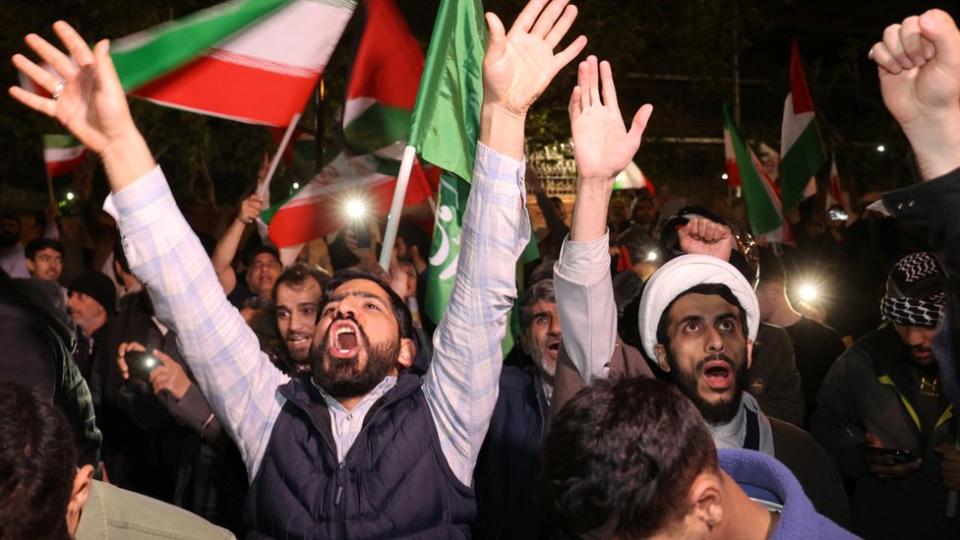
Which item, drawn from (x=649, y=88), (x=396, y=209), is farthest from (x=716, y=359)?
(x=649, y=88)

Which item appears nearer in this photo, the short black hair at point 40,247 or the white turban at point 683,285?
the white turban at point 683,285

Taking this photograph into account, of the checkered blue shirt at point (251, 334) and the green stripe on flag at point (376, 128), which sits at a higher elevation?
the green stripe on flag at point (376, 128)

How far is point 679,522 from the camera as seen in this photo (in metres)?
2.22

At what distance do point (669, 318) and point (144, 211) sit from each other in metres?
1.67

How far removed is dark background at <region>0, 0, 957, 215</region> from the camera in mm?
17969

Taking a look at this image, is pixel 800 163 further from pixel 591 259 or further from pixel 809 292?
pixel 591 259

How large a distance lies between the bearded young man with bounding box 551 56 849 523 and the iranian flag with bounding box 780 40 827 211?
631cm

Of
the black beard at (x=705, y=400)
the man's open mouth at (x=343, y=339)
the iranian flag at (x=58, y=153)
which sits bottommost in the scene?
the iranian flag at (x=58, y=153)

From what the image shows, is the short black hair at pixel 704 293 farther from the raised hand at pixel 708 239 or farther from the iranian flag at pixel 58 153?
the iranian flag at pixel 58 153

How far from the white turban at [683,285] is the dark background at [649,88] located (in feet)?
10.5

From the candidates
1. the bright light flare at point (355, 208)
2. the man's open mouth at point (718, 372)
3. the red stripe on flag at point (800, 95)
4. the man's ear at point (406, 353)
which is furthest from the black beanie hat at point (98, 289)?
the red stripe on flag at point (800, 95)

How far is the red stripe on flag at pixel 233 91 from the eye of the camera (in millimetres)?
5062

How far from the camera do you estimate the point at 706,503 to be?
2.24 metres

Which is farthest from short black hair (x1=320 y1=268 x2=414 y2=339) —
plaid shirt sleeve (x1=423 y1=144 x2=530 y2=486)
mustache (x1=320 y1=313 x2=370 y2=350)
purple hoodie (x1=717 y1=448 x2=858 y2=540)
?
purple hoodie (x1=717 y1=448 x2=858 y2=540)
